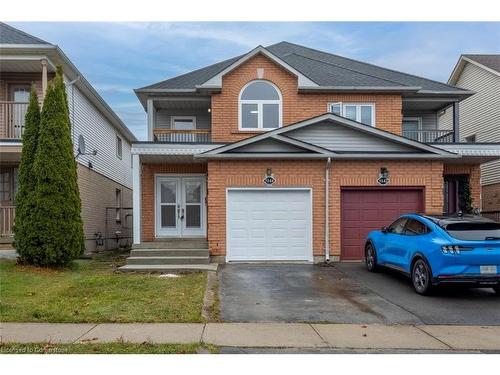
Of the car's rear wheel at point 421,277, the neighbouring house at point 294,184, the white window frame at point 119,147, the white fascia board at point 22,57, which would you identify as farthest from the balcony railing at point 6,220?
the car's rear wheel at point 421,277

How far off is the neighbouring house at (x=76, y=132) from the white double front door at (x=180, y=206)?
304cm

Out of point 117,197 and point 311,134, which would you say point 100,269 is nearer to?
point 311,134

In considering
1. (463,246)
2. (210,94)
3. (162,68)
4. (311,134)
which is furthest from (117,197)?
(463,246)

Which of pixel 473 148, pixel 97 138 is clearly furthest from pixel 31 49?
pixel 473 148

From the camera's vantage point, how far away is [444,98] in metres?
16.9

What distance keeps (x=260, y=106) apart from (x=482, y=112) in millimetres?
12935

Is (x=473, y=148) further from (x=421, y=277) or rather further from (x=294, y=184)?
(x=421, y=277)

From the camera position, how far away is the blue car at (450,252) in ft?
27.3

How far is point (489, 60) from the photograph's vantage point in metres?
22.8

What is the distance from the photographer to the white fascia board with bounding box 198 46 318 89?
15234 mm

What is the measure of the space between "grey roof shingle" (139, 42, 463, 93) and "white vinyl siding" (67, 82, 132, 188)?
9.15 feet

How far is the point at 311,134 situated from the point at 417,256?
5.75 metres

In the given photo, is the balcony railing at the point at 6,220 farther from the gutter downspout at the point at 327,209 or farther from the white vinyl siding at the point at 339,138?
the gutter downspout at the point at 327,209

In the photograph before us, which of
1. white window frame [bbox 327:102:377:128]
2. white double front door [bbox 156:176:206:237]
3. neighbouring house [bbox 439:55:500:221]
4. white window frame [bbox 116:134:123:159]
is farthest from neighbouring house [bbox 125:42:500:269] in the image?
white window frame [bbox 116:134:123:159]
